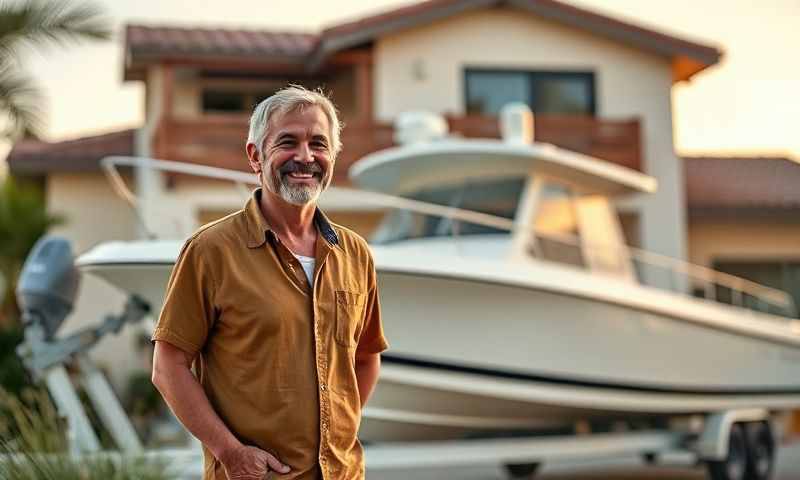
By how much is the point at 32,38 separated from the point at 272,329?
1432 cm

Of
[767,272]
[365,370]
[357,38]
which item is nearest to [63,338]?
[365,370]

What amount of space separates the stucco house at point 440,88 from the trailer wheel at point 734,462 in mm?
7296

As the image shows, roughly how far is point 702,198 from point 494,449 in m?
11.8

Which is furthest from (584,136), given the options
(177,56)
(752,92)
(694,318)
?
(694,318)

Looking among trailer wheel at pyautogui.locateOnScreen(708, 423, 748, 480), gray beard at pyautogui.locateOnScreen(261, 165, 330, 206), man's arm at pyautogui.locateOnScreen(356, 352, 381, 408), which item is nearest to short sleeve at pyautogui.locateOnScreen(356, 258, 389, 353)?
man's arm at pyautogui.locateOnScreen(356, 352, 381, 408)

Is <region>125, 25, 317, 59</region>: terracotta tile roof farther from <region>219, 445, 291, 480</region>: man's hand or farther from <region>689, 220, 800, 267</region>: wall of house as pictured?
<region>219, 445, 291, 480</region>: man's hand

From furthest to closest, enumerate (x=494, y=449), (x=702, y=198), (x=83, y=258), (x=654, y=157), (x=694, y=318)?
(x=702, y=198)
(x=654, y=157)
(x=694, y=318)
(x=494, y=449)
(x=83, y=258)

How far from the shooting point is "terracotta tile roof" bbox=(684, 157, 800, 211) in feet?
59.3

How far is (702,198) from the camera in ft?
60.1

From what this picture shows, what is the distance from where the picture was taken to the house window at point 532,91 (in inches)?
675

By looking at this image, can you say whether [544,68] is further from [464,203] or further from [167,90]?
[464,203]

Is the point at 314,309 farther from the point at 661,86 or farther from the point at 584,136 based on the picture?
the point at 661,86

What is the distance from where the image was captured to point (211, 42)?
16.8 metres

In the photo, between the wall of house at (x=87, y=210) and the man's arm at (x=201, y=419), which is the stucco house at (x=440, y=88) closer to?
the wall of house at (x=87, y=210)
